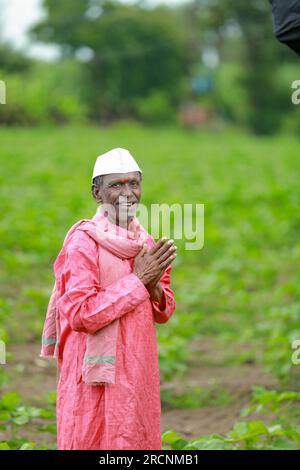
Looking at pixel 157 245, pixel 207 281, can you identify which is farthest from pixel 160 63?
pixel 157 245

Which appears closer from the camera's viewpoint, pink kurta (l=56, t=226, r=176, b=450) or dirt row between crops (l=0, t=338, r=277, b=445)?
pink kurta (l=56, t=226, r=176, b=450)

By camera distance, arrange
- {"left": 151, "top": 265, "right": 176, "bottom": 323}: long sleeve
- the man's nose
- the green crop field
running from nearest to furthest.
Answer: the man's nose < {"left": 151, "top": 265, "right": 176, "bottom": 323}: long sleeve < the green crop field

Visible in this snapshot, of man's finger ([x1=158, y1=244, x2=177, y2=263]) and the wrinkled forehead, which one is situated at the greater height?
the wrinkled forehead

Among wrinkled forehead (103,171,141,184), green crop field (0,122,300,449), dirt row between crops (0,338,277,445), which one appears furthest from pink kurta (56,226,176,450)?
dirt row between crops (0,338,277,445)

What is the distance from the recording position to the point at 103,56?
4441 centimetres

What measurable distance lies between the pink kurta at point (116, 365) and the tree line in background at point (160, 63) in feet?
121

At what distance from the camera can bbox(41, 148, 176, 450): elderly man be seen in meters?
3.28

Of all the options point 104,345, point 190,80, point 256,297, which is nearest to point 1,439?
point 104,345

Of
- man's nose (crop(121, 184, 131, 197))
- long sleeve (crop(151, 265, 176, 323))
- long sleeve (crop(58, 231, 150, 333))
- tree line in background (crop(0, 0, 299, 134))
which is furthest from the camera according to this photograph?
tree line in background (crop(0, 0, 299, 134))

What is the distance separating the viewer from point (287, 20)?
3588 mm

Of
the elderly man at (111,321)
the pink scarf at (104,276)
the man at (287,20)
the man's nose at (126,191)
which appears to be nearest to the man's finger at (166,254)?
the elderly man at (111,321)

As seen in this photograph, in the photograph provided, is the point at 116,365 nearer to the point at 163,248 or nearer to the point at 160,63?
the point at 163,248

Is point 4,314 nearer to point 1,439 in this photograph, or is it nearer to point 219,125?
point 1,439

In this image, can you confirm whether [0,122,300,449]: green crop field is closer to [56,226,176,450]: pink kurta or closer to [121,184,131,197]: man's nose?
[56,226,176,450]: pink kurta
